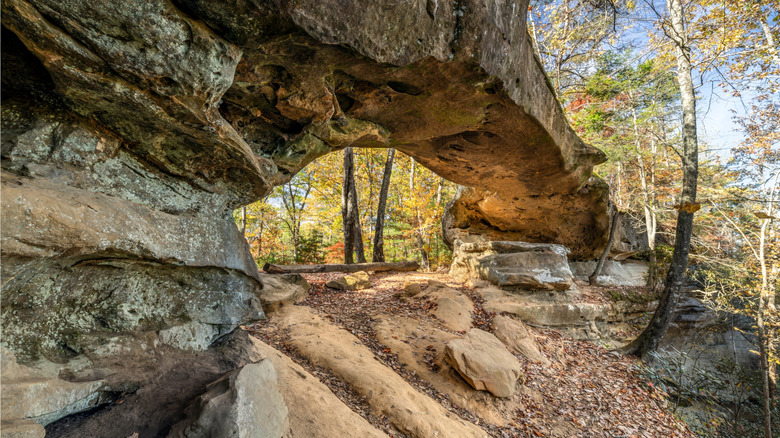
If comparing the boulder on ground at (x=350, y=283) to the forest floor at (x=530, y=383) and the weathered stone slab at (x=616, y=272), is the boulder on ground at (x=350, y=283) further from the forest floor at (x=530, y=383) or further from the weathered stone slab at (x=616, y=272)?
the weathered stone slab at (x=616, y=272)

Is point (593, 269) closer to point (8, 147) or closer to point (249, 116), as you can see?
point (249, 116)

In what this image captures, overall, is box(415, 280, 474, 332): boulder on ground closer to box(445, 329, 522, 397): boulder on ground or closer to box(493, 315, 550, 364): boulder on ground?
box(493, 315, 550, 364): boulder on ground

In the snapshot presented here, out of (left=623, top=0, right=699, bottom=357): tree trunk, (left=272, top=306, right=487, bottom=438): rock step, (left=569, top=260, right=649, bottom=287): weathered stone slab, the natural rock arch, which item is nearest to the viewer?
the natural rock arch

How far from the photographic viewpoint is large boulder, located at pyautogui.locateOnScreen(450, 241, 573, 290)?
7.52 meters

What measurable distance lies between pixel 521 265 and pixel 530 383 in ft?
11.1

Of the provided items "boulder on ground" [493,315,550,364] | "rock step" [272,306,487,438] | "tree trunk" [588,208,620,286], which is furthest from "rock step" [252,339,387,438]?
"tree trunk" [588,208,620,286]

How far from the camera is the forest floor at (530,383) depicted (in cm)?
400

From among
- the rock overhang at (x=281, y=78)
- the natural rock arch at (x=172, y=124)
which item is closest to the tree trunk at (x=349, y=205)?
the rock overhang at (x=281, y=78)

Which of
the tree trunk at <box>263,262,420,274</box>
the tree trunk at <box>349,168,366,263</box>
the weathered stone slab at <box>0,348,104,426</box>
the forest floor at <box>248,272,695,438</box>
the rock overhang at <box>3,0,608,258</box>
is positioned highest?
the rock overhang at <box>3,0,608,258</box>

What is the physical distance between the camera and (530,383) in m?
5.04

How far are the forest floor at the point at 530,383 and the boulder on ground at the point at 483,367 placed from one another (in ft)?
0.61

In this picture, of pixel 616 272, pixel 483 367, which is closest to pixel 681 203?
pixel 616 272

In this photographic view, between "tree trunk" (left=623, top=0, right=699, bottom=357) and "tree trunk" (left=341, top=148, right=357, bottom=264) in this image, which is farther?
"tree trunk" (left=341, top=148, right=357, bottom=264)

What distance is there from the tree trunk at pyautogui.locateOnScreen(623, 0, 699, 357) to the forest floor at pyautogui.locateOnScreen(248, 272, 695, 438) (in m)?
0.82
